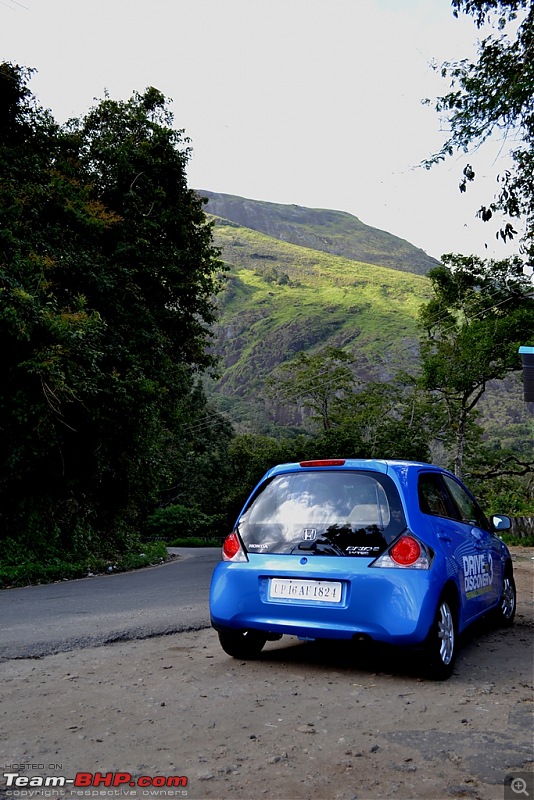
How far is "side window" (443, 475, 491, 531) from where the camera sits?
680 cm

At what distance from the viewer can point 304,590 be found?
5.43 m

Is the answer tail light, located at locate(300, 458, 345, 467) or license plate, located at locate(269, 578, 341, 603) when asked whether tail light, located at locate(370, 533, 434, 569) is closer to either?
license plate, located at locate(269, 578, 341, 603)

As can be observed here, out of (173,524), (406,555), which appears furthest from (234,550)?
(173,524)

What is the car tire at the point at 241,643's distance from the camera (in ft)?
19.5

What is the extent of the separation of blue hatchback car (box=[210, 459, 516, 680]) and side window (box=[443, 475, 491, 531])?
0.42m

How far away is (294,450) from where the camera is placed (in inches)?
2037

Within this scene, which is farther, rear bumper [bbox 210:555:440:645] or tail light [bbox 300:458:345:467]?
tail light [bbox 300:458:345:467]

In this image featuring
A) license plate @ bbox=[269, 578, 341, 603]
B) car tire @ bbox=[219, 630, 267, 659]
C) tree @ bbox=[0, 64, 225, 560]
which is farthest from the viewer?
tree @ bbox=[0, 64, 225, 560]

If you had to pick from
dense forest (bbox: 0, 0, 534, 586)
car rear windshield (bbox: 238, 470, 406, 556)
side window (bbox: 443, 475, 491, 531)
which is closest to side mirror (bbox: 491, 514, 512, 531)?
side window (bbox: 443, 475, 491, 531)

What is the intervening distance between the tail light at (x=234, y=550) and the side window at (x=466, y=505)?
2.09 m

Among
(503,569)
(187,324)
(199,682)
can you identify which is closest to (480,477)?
(187,324)

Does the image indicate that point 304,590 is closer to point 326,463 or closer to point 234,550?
point 234,550

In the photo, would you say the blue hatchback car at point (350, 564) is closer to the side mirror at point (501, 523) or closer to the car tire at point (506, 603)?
the side mirror at point (501, 523)

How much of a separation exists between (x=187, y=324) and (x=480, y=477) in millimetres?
29697
